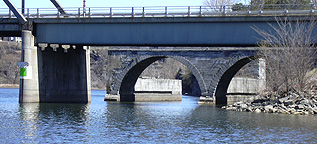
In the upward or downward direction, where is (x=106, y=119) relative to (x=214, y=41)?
downward

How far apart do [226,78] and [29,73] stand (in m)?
24.6

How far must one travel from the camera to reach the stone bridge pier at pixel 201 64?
6488 cm

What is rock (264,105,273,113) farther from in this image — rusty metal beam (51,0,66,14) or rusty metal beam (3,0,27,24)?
rusty metal beam (3,0,27,24)

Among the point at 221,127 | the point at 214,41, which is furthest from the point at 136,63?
the point at 221,127

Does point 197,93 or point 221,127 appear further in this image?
point 197,93

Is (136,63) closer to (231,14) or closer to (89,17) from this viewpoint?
(89,17)

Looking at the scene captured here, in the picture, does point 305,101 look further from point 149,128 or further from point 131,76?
point 131,76

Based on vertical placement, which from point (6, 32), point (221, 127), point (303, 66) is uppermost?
point (6, 32)

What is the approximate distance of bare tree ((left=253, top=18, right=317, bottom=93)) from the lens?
1843 inches

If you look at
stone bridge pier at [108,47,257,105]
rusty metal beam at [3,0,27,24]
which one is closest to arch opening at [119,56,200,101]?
stone bridge pier at [108,47,257,105]

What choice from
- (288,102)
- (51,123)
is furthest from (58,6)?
(288,102)

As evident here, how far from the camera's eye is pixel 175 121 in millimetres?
39844

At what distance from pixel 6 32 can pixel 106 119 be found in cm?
2084

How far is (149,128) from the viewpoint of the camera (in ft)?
113
